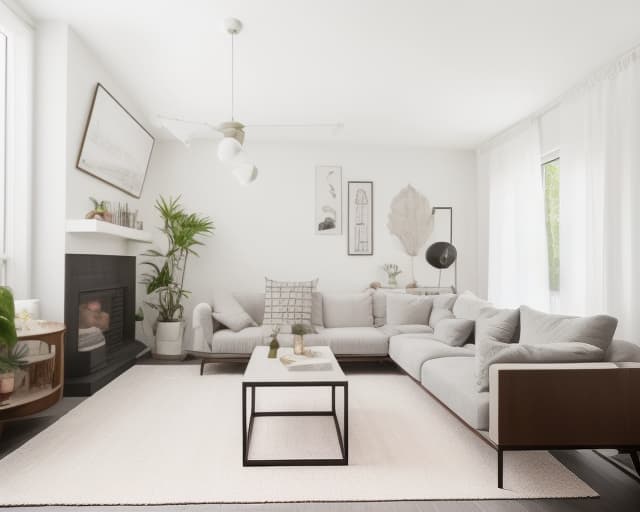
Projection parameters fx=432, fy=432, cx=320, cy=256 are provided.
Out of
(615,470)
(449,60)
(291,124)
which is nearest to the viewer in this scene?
(615,470)

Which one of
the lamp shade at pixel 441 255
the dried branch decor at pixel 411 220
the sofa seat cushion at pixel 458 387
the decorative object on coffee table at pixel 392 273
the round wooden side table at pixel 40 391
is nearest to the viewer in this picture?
the sofa seat cushion at pixel 458 387

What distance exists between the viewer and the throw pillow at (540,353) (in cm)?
232

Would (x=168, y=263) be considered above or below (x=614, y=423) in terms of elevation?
above

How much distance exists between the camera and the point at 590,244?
3.89 meters

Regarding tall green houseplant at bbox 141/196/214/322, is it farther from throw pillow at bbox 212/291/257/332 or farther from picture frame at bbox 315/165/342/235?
picture frame at bbox 315/165/342/235

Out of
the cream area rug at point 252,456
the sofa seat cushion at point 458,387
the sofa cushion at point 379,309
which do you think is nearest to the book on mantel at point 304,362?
the cream area rug at point 252,456

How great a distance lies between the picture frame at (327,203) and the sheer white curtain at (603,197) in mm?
2781

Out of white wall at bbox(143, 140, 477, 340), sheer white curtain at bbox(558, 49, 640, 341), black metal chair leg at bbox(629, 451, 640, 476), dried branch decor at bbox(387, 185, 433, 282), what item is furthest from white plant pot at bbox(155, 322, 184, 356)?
black metal chair leg at bbox(629, 451, 640, 476)

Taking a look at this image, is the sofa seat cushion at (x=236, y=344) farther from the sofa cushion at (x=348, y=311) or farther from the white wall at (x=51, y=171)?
the white wall at (x=51, y=171)

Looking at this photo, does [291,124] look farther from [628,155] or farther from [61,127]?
[628,155]

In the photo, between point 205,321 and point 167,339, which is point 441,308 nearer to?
point 205,321

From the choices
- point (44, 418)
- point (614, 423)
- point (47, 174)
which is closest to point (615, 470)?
point (614, 423)

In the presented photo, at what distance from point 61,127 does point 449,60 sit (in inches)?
129

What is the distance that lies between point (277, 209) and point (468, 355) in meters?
3.36
